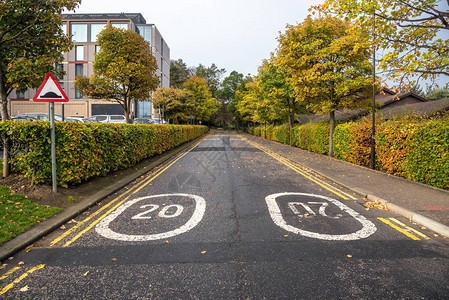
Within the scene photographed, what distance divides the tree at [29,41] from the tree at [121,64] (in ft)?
23.8

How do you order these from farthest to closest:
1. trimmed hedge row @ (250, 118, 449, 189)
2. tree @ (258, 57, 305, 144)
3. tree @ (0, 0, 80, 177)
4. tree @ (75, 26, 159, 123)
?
tree @ (258, 57, 305, 144), tree @ (75, 26, 159, 123), trimmed hedge row @ (250, 118, 449, 189), tree @ (0, 0, 80, 177)

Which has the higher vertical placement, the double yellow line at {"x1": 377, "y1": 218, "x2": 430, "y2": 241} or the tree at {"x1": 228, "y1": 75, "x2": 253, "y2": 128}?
the tree at {"x1": 228, "y1": 75, "x2": 253, "y2": 128}

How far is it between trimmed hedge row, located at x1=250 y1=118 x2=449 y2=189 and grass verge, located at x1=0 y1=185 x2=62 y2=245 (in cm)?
944

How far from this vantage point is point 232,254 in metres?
3.62

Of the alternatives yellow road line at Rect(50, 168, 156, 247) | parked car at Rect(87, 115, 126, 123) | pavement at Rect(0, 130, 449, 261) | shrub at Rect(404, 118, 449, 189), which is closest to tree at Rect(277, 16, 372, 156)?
pavement at Rect(0, 130, 449, 261)

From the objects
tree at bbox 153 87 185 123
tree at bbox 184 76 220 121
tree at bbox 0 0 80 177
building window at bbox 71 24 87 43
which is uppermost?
building window at bbox 71 24 87 43

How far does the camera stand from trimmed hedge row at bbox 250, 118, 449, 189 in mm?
7176

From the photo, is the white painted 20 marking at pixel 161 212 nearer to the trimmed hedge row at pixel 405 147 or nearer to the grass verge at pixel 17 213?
the grass verge at pixel 17 213

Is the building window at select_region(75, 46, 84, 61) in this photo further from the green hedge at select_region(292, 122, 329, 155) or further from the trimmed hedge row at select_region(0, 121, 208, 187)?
the trimmed hedge row at select_region(0, 121, 208, 187)

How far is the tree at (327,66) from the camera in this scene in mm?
14359

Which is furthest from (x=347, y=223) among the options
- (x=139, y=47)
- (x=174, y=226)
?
(x=139, y=47)

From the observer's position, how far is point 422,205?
19.1 feet

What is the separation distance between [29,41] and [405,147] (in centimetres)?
1164

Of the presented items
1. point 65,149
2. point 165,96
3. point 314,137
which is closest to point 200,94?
point 165,96
